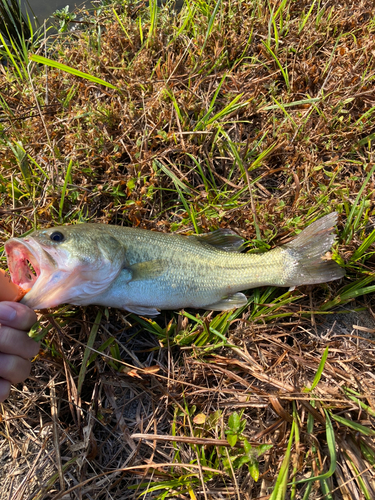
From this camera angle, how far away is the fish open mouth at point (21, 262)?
2.34 meters

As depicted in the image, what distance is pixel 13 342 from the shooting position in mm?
2281

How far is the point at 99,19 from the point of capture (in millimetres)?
4133

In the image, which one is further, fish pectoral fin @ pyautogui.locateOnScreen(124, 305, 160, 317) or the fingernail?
fish pectoral fin @ pyautogui.locateOnScreen(124, 305, 160, 317)

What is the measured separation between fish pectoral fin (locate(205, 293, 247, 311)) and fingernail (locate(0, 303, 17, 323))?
164 cm

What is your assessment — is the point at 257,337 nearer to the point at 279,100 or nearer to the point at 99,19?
the point at 279,100

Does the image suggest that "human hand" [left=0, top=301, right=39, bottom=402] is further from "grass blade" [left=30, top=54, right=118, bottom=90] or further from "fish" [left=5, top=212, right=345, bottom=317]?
"grass blade" [left=30, top=54, right=118, bottom=90]

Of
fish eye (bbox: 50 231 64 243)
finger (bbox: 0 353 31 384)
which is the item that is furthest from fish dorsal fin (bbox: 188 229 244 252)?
finger (bbox: 0 353 31 384)

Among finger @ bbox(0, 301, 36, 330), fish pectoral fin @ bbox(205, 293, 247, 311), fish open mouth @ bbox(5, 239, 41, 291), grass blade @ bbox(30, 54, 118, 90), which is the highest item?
grass blade @ bbox(30, 54, 118, 90)

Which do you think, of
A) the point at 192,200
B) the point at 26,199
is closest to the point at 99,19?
the point at 26,199

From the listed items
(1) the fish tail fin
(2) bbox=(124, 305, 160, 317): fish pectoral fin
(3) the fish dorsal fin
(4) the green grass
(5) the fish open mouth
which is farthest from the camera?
(3) the fish dorsal fin

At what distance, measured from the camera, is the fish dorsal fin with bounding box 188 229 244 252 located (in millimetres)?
3090

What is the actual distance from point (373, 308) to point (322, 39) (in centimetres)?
332

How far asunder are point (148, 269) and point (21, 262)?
104 cm

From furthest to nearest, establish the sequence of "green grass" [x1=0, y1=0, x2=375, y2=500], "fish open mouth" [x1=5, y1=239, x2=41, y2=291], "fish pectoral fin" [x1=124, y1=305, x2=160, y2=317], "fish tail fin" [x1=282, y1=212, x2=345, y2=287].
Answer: "fish tail fin" [x1=282, y1=212, x2=345, y2=287]
"fish pectoral fin" [x1=124, y1=305, x2=160, y2=317]
"green grass" [x1=0, y1=0, x2=375, y2=500]
"fish open mouth" [x1=5, y1=239, x2=41, y2=291]
